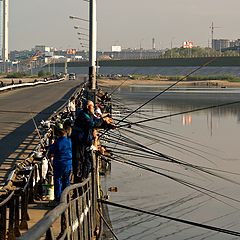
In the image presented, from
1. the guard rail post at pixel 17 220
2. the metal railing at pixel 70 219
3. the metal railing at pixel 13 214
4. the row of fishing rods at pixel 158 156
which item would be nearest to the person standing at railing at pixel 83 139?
the row of fishing rods at pixel 158 156

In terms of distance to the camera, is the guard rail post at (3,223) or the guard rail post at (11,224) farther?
the guard rail post at (11,224)

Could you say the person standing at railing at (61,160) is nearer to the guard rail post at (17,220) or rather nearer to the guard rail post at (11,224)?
the guard rail post at (17,220)

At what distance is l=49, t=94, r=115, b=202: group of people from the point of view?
10992 mm

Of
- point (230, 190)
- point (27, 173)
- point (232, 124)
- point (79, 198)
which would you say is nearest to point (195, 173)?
point (230, 190)

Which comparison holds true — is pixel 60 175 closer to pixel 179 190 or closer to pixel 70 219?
pixel 70 219

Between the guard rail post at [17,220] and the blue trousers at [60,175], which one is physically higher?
the blue trousers at [60,175]

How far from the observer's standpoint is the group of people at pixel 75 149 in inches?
433

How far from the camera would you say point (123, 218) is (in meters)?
16.7

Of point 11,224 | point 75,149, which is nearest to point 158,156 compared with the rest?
point 75,149

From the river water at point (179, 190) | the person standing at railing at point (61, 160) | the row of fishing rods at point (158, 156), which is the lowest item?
the river water at point (179, 190)

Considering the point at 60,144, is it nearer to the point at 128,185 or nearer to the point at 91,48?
the point at 128,185

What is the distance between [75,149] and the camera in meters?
11.9

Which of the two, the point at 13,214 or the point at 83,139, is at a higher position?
the point at 83,139

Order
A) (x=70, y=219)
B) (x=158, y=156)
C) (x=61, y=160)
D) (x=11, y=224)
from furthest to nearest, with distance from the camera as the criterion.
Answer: (x=158, y=156)
(x=61, y=160)
(x=11, y=224)
(x=70, y=219)
